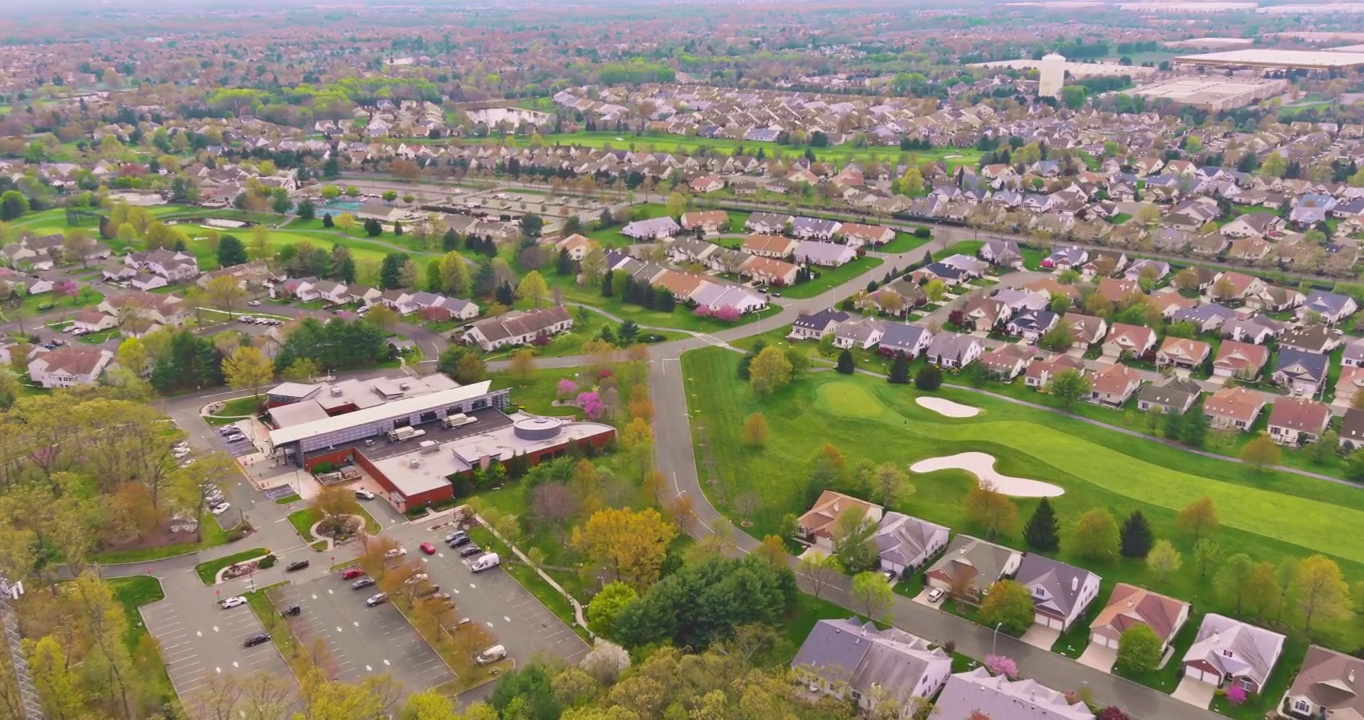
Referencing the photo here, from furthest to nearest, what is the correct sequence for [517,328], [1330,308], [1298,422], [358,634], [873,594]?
1. [1330,308]
2. [517,328]
3. [1298,422]
4. [358,634]
5. [873,594]

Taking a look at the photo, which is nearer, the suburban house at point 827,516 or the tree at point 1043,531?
the tree at point 1043,531

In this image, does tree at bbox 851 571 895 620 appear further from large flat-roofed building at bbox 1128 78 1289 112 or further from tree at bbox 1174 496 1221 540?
large flat-roofed building at bbox 1128 78 1289 112

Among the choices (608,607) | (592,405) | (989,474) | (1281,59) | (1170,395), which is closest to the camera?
(608,607)

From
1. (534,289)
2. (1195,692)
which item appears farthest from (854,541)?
(534,289)

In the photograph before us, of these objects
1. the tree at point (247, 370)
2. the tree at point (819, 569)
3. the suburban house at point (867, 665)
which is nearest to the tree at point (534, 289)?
the tree at point (247, 370)

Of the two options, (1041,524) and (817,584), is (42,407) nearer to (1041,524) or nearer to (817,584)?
(817,584)

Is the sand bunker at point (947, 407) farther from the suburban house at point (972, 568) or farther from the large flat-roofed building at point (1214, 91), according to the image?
the large flat-roofed building at point (1214, 91)

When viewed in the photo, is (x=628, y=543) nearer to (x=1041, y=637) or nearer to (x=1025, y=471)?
(x=1041, y=637)
